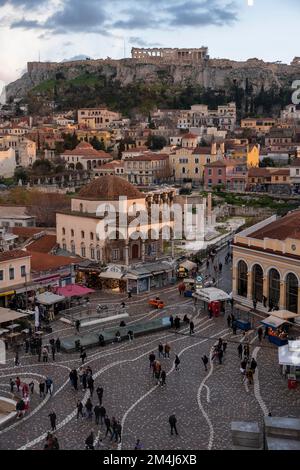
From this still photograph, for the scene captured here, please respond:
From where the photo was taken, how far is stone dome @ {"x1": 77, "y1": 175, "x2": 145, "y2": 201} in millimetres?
42062

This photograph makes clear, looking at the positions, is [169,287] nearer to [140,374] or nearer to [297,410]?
[140,374]

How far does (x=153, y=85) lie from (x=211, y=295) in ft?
414

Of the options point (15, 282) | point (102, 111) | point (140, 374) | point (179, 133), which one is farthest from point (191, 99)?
point (140, 374)

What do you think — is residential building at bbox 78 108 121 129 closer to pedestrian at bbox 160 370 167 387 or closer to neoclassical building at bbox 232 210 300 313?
neoclassical building at bbox 232 210 300 313

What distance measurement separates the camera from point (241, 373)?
75.7ft

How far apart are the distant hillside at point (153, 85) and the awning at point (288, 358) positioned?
114m

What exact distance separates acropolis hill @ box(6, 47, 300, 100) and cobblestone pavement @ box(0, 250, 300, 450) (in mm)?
135093

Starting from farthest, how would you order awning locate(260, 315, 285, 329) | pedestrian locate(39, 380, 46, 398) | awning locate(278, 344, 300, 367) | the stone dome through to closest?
the stone dome < awning locate(260, 315, 285, 329) < awning locate(278, 344, 300, 367) < pedestrian locate(39, 380, 46, 398)

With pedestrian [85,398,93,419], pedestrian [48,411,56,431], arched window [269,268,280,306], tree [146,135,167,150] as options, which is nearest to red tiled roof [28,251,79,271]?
arched window [269,268,280,306]

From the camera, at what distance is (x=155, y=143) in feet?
350

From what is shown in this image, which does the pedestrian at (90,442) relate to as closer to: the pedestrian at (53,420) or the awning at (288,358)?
the pedestrian at (53,420)

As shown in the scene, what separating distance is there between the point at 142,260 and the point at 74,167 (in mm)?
56930

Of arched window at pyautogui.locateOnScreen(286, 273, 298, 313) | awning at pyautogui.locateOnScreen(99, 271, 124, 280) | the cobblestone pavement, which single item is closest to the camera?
the cobblestone pavement

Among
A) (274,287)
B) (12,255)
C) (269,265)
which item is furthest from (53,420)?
(12,255)
